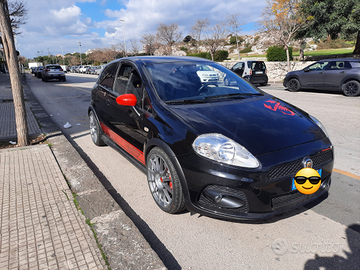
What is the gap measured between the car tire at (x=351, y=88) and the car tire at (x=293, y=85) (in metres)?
2.22

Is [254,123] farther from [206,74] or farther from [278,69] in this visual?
[278,69]

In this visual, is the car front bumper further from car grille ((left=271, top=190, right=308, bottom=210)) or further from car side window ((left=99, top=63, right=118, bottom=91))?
car side window ((left=99, top=63, right=118, bottom=91))

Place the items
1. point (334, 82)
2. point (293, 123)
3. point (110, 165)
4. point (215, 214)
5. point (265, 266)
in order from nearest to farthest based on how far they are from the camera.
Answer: point (265, 266)
point (215, 214)
point (293, 123)
point (110, 165)
point (334, 82)

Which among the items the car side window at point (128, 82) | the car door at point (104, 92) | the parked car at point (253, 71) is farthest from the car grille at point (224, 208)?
the parked car at point (253, 71)

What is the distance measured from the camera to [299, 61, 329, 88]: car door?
12.3m

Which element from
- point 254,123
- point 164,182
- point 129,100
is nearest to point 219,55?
point 129,100

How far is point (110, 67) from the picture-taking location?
4.80 metres

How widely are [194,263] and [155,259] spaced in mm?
324

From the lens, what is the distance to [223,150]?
7.88 ft

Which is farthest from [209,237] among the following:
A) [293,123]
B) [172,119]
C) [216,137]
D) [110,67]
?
[110,67]

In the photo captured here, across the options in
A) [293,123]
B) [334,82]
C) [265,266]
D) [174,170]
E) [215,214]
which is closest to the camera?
[265,266]

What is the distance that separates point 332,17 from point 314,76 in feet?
48.2

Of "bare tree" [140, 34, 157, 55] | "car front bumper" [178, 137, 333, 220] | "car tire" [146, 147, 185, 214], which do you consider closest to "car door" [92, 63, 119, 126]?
"car tire" [146, 147, 185, 214]

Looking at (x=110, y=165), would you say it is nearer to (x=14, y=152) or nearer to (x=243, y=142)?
(x=14, y=152)
